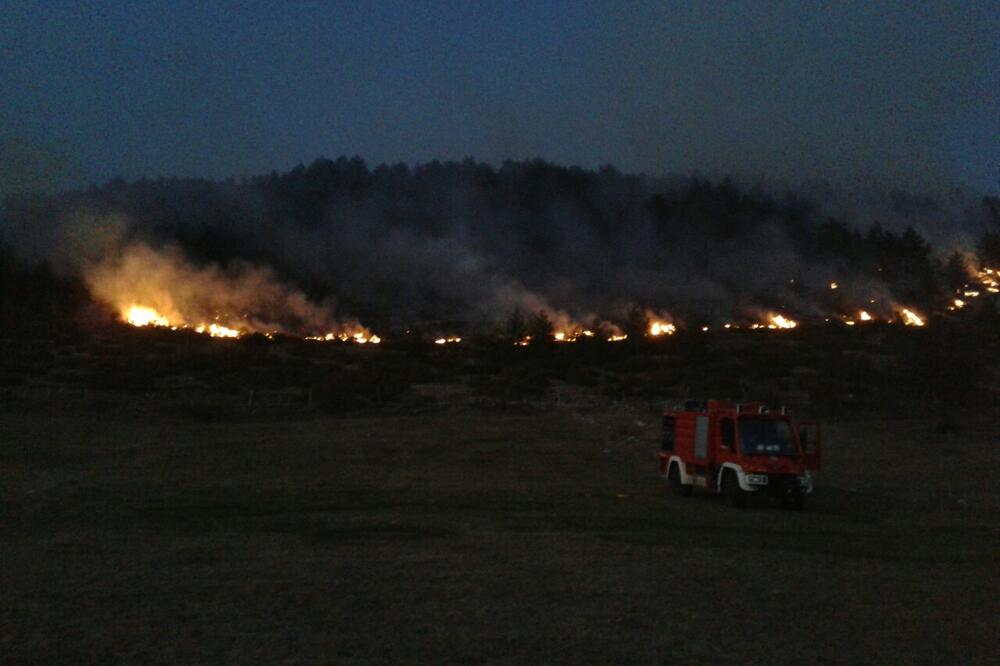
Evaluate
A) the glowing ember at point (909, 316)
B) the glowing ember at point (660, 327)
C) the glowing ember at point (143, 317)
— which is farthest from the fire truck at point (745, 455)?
the glowing ember at point (909, 316)

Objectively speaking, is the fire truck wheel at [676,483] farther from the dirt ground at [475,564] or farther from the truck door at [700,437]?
the truck door at [700,437]

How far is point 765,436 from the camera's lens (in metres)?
21.4

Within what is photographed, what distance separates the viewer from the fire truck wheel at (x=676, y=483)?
76.7 ft

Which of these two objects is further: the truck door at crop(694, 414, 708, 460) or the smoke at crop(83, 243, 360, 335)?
the smoke at crop(83, 243, 360, 335)

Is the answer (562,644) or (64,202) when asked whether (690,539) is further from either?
(64,202)

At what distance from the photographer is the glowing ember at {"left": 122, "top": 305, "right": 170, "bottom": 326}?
71.4m

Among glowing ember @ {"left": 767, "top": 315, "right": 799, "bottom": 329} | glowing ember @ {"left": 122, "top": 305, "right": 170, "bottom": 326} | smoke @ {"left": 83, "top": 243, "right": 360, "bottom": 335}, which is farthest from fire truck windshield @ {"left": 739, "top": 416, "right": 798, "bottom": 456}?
glowing ember @ {"left": 767, "top": 315, "right": 799, "bottom": 329}

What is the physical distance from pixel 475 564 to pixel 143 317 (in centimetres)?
6581

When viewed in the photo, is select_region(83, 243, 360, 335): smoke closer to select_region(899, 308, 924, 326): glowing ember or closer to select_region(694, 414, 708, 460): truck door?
select_region(899, 308, 924, 326): glowing ember

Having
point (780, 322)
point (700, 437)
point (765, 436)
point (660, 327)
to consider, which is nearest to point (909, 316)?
point (780, 322)

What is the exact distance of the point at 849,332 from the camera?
69.8 m

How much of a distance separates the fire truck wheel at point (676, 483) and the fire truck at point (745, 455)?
25 mm

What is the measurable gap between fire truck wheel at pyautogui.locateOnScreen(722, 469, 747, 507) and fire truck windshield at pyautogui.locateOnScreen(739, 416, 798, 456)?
590 mm

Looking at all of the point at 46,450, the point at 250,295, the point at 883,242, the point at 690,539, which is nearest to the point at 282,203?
the point at 250,295
